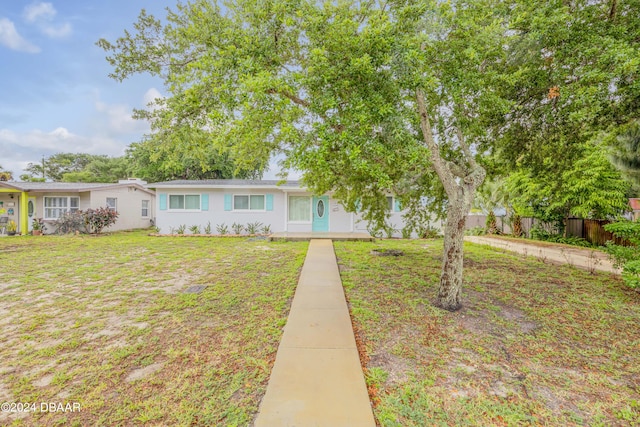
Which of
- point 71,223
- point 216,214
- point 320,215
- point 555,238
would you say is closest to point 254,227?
point 216,214

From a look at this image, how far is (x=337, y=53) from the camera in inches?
150

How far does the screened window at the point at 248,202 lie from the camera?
579 inches

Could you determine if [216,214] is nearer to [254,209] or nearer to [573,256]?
[254,209]

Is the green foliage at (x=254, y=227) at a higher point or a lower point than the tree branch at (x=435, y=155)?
lower

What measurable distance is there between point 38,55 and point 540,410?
18.5m

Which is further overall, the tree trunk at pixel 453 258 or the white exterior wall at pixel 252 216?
the white exterior wall at pixel 252 216

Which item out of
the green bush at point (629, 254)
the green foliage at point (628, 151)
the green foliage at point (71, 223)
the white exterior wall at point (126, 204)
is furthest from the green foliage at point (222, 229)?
the green foliage at point (628, 151)

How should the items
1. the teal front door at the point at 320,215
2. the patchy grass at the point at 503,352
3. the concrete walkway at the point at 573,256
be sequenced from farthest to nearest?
the teal front door at the point at 320,215 < the concrete walkway at the point at 573,256 < the patchy grass at the point at 503,352

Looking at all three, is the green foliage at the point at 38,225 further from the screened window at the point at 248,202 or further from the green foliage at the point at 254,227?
the green foliage at the point at 254,227

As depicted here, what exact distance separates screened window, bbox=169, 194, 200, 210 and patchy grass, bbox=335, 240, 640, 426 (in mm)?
11333

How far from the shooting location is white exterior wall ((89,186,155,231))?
50.0 ft

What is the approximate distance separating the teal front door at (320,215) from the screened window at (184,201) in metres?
6.26

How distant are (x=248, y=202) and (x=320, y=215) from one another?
3.95 metres

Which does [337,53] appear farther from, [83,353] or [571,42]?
[83,353]
